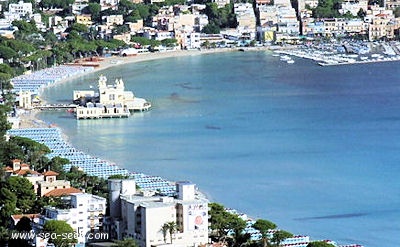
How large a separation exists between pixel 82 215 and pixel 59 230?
0.36 m

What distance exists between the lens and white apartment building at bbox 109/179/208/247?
359 inches

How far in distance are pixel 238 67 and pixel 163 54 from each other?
9.59ft

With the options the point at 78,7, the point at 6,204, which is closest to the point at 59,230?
the point at 6,204

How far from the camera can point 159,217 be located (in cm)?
911

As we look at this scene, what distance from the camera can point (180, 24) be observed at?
29.2m

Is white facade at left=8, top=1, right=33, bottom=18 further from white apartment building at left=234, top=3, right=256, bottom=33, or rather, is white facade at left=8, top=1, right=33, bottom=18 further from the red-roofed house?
the red-roofed house

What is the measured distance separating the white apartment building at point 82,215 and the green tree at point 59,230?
123 mm

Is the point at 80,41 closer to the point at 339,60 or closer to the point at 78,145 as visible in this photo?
the point at 339,60

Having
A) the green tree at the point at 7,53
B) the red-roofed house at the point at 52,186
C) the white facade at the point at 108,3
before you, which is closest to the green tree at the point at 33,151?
the red-roofed house at the point at 52,186

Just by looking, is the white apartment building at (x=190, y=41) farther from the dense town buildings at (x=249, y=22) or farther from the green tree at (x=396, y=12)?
the green tree at (x=396, y=12)

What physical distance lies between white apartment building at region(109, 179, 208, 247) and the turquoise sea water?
152 centimetres

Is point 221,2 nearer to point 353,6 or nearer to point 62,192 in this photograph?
point 353,6

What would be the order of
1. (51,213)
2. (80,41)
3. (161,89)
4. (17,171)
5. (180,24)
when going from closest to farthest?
(51,213), (17,171), (161,89), (80,41), (180,24)

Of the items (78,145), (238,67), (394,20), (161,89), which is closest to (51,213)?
(78,145)
